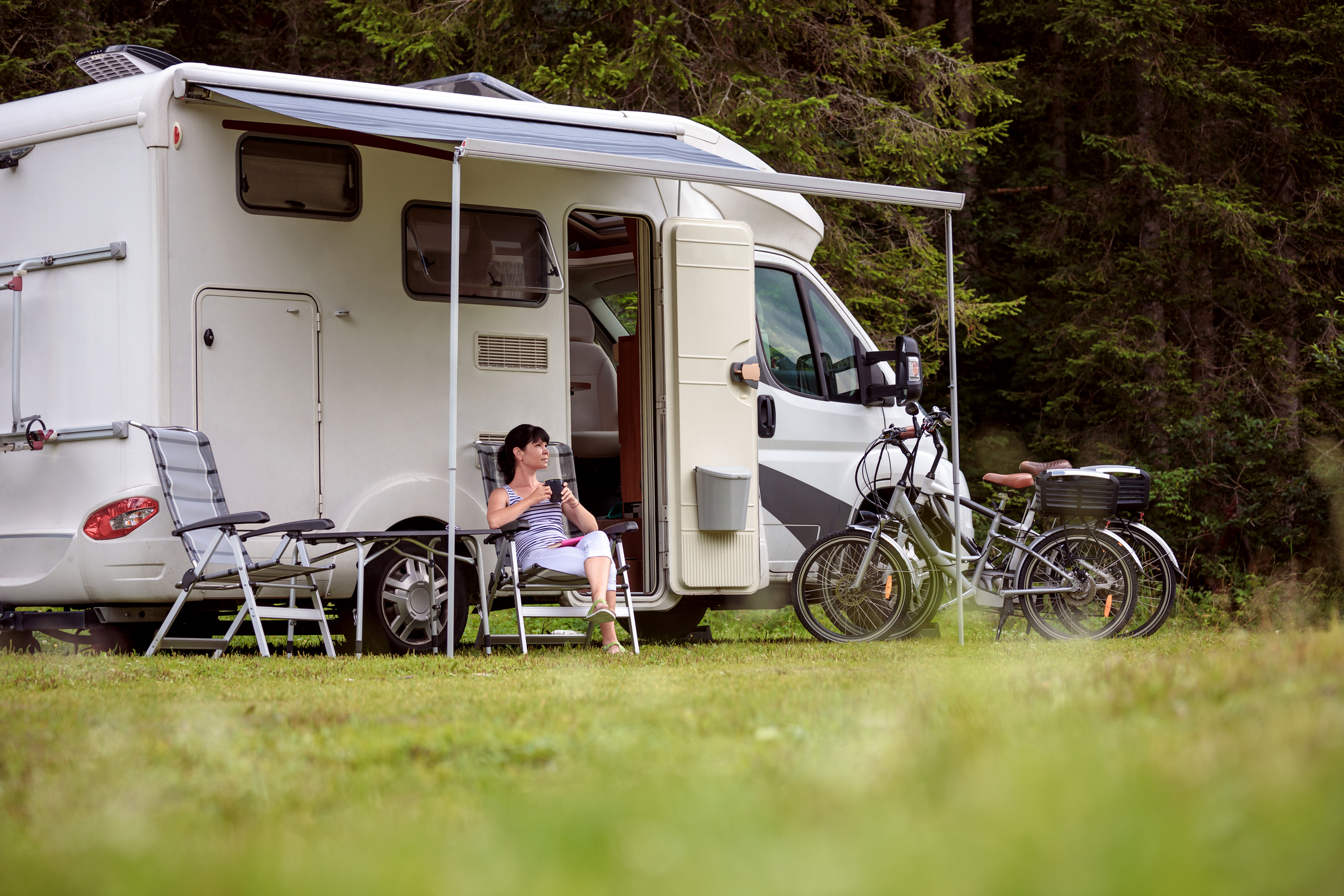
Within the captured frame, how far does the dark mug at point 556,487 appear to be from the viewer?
7.23 metres

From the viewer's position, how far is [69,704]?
431cm

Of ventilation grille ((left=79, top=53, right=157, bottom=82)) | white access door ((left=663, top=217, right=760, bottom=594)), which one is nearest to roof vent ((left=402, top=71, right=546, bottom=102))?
white access door ((left=663, top=217, right=760, bottom=594))

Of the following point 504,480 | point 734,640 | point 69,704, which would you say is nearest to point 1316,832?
point 69,704

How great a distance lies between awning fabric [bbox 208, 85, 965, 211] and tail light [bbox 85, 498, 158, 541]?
5.84 ft

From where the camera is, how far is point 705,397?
7781 mm

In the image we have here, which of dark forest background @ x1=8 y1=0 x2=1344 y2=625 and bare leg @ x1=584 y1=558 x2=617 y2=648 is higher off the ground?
dark forest background @ x1=8 y1=0 x2=1344 y2=625

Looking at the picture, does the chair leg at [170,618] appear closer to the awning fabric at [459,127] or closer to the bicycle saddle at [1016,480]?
the awning fabric at [459,127]

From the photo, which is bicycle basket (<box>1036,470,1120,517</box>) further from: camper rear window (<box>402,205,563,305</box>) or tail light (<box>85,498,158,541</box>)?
tail light (<box>85,498,158,541</box>)

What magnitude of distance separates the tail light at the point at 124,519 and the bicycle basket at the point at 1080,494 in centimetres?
436

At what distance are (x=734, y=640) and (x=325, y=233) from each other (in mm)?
3536

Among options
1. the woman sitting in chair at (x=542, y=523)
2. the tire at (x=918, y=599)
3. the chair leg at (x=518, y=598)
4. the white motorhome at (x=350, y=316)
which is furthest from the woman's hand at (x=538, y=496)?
the tire at (x=918, y=599)

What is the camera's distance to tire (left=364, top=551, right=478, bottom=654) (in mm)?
7125

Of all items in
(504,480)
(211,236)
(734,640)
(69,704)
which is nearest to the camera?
(69,704)

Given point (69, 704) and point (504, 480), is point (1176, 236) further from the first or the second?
point (69, 704)
